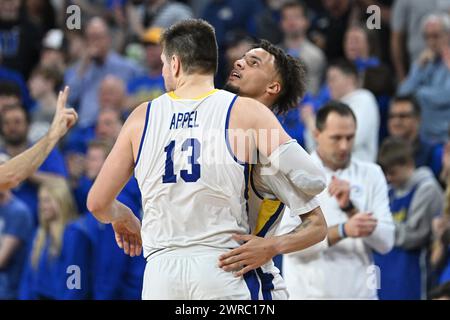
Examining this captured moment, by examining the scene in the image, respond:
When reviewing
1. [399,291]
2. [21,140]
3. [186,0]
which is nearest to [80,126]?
[21,140]

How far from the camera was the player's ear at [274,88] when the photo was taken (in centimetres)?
562

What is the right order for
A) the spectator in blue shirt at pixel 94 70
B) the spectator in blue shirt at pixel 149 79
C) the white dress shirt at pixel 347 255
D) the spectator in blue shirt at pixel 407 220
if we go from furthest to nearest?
the spectator in blue shirt at pixel 94 70
the spectator in blue shirt at pixel 149 79
the spectator in blue shirt at pixel 407 220
the white dress shirt at pixel 347 255

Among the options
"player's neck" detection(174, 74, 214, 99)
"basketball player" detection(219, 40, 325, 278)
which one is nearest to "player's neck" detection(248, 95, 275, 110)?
"basketball player" detection(219, 40, 325, 278)

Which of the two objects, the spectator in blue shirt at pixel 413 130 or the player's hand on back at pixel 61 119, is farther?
the spectator in blue shirt at pixel 413 130

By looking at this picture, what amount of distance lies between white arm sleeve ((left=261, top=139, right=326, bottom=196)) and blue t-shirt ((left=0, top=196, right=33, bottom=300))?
5615 mm

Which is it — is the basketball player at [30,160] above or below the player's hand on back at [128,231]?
above

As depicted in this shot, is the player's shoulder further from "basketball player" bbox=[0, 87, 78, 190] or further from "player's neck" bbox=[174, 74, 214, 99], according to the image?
"basketball player" bbox=[0, 87, 78, 190]

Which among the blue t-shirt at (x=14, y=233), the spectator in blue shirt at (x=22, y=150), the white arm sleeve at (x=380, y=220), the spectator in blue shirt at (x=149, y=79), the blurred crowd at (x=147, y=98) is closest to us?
the white arm sleeve at (x=380, y=220)

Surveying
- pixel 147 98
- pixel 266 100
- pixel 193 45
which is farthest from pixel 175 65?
pixel 147 98

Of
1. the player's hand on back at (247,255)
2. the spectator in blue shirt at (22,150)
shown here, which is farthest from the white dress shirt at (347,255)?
the spectator in blue shirt at (22,150)

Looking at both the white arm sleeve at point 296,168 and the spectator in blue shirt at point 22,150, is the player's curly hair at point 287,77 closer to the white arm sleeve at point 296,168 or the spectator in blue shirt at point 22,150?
the white arm sleeve at point 296,168

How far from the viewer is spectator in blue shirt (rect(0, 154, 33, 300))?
10.3m

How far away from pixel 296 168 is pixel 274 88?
66cm

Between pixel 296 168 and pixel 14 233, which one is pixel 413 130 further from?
pixel 296 168
